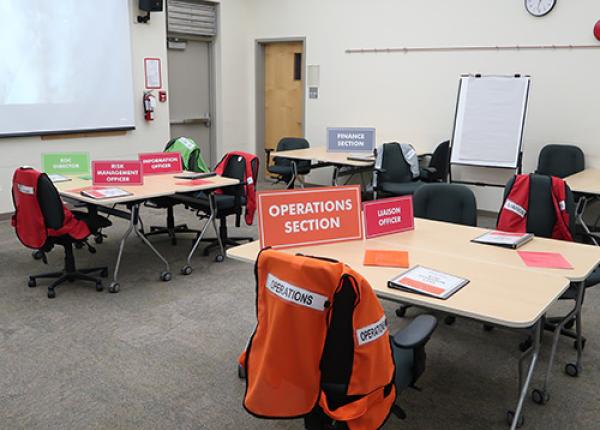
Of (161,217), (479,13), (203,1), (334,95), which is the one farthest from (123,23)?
(479,13)

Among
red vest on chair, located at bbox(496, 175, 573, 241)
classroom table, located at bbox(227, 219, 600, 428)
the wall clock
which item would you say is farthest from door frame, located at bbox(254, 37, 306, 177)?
classroom table, located at bbox(227, 219, 600, 428)

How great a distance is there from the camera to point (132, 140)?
6.71 metres

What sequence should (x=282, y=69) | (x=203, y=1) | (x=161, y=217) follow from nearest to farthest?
(x=161, y=217) < (x=203, y=1) < (x=282, y=69)

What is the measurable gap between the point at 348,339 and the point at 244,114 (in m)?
6.87

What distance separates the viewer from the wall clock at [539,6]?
5559 mm

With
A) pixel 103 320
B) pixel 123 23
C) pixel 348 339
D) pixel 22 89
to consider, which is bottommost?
pixel 103 320

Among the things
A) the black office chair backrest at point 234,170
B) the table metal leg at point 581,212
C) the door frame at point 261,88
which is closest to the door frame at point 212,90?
the door frame at point 261,88

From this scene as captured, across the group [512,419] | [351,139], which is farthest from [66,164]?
[512,419]

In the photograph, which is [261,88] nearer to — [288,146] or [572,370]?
[288,146]

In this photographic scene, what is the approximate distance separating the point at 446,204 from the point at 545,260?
3.15ft

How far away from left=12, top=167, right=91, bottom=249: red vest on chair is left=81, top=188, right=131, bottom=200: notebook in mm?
203

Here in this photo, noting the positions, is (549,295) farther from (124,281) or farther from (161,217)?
(161,217)

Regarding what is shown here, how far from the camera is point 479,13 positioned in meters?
6.00

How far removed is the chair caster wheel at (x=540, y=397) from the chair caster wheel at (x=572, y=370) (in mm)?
335
